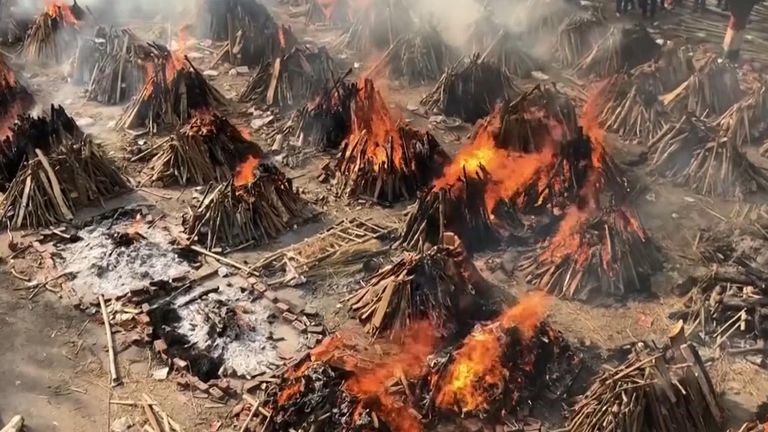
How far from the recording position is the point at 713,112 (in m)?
17.1

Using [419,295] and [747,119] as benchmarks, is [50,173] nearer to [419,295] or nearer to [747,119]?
[419,295]

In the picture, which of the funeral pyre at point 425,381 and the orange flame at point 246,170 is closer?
the funeral pyre at point 425,381

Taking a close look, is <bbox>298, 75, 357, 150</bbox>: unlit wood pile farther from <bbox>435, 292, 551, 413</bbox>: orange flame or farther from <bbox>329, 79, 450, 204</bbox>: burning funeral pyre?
<bbox>435, 292, 551, 413</bbox>: orange flame

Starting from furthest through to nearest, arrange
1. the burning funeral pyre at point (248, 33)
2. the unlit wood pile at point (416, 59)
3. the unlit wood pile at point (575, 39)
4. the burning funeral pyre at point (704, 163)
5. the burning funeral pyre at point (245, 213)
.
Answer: the unlit wood pile at point (575, 39) → the burning funeral pyre at point (248, 33) → the unlit wood pile at point (416, 59) → the burning funeral pyre at point (704, 163) → the burning funeral pyre at point (245, 213)

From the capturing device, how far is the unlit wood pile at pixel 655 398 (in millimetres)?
8133

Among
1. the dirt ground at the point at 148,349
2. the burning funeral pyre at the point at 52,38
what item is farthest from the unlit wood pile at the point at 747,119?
the burning funeral pyre at the point at 52,38

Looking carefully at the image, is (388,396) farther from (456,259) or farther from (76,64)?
(76,64)

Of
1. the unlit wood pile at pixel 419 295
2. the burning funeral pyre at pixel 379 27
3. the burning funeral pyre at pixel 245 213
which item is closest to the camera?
the unlit wood pile at pixel 419 295

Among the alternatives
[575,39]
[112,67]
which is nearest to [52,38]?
[112,67]

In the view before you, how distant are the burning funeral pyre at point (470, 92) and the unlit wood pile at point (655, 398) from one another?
965 centimetres

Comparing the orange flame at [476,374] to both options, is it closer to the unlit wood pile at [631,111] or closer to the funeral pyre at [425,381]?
the funeral pyre at [425,381]

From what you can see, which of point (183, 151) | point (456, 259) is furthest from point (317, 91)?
point (456, 259)

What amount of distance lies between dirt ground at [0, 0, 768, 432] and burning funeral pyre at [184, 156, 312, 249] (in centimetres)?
32

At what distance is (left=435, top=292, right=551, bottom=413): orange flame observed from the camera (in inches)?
367
